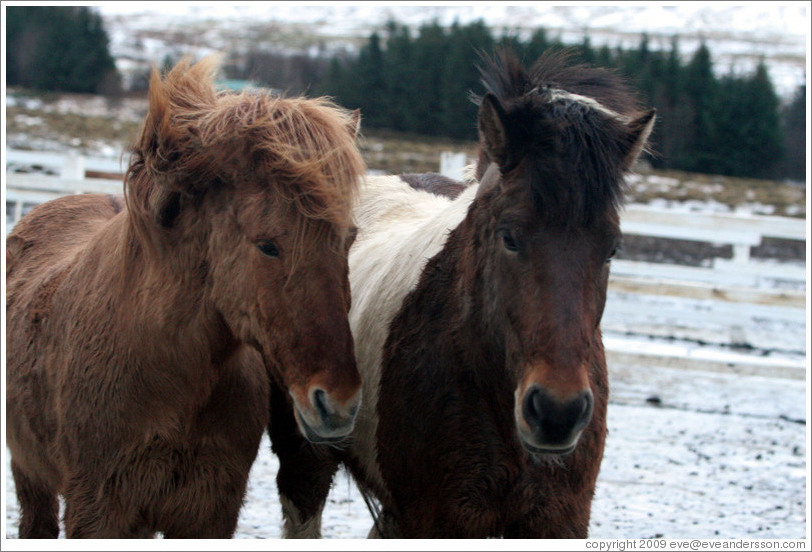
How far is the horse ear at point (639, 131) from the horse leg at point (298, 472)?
1.77m

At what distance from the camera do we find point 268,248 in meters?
2.70

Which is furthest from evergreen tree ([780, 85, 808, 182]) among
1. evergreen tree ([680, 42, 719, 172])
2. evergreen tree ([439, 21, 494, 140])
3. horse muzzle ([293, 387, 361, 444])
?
horse muzzle ([293, 387, 361, 444])

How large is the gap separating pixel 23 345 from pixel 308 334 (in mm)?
1465

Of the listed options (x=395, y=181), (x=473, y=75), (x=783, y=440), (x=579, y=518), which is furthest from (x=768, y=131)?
(x=579, y=518)

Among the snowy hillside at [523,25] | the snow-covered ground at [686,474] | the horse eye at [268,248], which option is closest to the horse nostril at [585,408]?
the horse eye at [268,248]

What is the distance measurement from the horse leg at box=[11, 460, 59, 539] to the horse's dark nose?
8.19ft

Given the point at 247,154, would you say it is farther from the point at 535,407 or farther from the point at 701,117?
the point at 701,117

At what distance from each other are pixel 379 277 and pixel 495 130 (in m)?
1.15

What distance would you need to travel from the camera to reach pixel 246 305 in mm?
2732

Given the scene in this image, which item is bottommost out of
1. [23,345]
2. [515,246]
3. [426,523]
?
[426,523]

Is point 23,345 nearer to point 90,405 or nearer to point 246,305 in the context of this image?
point 90,405

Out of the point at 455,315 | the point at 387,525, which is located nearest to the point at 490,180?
the point at 455,315

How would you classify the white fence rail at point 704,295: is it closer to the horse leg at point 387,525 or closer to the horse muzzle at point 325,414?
the horse leg at point 387,525

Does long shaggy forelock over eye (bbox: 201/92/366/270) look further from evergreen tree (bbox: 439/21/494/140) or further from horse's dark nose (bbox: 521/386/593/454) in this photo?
evergreen tree (bbox: 439/21/494/140)
